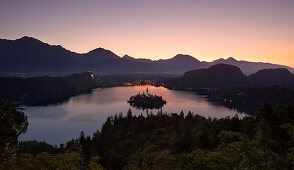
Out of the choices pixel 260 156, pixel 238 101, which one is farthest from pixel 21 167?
pixel 238 101

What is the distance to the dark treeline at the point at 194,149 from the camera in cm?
1276

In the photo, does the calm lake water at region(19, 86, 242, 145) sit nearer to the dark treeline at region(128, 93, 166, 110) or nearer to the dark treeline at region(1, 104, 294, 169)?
the dark treeline at region(128, 93, 166, 110)

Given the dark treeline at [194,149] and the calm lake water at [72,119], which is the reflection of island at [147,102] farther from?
the dark treeline at [194,149]

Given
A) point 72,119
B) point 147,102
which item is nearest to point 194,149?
Result: point 72,119

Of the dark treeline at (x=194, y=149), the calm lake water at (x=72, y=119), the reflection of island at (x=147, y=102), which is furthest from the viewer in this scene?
the reflection of island at (x=147, y=102)

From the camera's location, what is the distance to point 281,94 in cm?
18300

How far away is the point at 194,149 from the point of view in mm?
35531

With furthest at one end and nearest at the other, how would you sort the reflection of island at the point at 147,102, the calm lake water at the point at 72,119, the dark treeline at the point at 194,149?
1. the reflection of island at the point at 147,102
2. the calm lake water at the point at 72,119
3. the dark treeline at the point at 194,149

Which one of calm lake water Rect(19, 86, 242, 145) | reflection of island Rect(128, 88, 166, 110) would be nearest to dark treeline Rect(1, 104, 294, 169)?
calm lake water Rect(19, 86, 242, 145)

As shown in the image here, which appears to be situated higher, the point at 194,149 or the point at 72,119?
the point at 194,149

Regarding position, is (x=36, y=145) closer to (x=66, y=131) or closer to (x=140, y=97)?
(x=66, y=131)

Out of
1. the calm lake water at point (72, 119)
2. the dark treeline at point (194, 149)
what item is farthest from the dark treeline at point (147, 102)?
the dark treeline at point (194, 149)

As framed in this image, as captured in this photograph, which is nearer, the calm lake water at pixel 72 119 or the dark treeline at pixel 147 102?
the calm lake water at pixel 72 119

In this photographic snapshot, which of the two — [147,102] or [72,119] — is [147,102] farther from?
[72,119]
